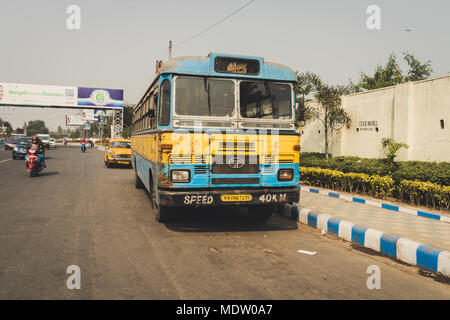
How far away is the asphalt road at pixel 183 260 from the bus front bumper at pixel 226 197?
61cm

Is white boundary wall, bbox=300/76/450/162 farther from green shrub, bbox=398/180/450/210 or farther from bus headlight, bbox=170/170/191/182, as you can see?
bus headlight, bbox=170/170/191/182

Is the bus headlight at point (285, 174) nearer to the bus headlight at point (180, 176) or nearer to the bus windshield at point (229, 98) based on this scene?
the bus windshield at point (229, 98)

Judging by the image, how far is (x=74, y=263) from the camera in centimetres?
479

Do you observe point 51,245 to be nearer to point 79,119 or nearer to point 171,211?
point 171,211

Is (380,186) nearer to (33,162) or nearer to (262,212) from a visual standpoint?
(262,212)

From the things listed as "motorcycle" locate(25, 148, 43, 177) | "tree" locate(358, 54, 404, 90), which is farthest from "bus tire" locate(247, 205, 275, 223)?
"tree" locate(358, 54, 404, 90)

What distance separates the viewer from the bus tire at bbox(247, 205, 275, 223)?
7.62m

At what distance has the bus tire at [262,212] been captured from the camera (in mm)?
7625

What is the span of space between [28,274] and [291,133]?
462 centimetres

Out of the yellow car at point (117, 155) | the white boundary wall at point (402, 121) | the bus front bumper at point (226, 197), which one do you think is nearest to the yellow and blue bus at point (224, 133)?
the bus front bumper at point (226, 197)

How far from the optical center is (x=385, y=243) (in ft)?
19.0

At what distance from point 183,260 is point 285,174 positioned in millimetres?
2595

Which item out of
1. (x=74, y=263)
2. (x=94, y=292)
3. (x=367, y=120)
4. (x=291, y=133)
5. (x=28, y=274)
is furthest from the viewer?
(x=367, y=120)

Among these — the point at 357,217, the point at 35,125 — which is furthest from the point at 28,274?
the point at 35,125
